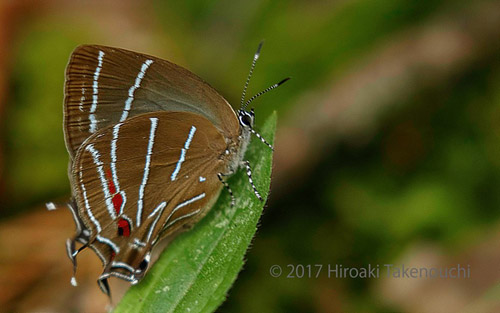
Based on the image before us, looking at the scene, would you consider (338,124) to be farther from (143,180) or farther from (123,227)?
(123,227)

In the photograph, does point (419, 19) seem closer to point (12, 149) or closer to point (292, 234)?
point (292, 234)

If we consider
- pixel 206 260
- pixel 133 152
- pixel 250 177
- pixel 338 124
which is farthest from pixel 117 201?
pixel 338 124

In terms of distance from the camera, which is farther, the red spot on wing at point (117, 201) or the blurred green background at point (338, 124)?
the blurred green background at point (338, 124)

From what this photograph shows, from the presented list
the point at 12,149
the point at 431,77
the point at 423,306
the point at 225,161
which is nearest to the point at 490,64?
the point at 431,77

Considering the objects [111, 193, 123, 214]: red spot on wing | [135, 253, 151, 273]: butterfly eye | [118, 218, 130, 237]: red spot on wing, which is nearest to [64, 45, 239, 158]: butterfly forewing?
[111, 193, 123, 214]: red spot on wing

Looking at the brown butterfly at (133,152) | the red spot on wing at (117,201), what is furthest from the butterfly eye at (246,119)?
the red spot on wing at (117,201)

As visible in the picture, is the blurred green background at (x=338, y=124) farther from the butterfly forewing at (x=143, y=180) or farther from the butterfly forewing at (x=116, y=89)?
the butterfly forewing at (x=116, y=89)
